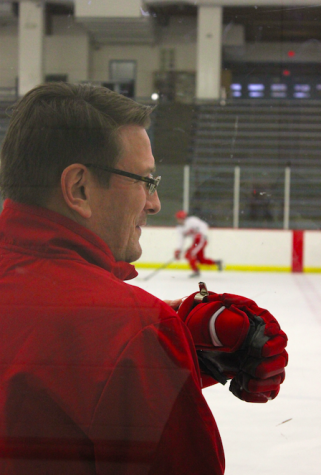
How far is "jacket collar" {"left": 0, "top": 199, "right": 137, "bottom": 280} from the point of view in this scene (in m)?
0.56

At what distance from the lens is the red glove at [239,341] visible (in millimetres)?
600

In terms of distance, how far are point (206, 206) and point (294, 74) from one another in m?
0.24

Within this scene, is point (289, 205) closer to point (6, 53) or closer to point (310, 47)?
point (310, 47)

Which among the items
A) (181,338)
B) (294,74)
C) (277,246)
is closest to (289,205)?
(277,246)

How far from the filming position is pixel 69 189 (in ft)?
1.89

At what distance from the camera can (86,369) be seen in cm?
53

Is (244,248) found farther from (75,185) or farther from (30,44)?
(30,44)

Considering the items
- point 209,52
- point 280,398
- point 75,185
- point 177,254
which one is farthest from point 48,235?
point 280,398

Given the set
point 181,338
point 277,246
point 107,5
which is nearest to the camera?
point 181,338

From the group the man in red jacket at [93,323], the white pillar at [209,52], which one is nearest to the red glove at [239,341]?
the man in red jacket at [93,323]

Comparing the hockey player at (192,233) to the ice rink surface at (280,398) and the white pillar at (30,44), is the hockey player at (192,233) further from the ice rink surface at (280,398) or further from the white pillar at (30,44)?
the white pillar at (30,44)

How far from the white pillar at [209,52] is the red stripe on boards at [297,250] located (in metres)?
0.26

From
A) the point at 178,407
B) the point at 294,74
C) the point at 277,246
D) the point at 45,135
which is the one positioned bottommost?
the point at 178,407

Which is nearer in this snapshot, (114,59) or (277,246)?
(114,59)
